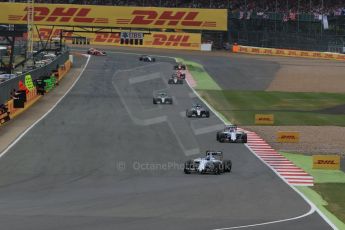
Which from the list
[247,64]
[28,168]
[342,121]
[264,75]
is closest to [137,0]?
[247,64]

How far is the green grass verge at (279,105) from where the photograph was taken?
154ft

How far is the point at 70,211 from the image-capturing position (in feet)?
63.8

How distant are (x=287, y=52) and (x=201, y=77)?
33.9m

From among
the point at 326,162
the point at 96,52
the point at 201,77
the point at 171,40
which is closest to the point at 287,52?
the point at 171,40

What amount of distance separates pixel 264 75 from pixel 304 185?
55202 mm

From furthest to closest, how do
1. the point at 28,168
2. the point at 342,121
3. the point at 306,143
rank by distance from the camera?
→ 1. the point at 342,121
2. the point at 306,143
3. the point at 28,168

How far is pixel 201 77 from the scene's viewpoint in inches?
3049

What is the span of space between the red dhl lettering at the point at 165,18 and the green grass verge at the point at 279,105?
47134 mm

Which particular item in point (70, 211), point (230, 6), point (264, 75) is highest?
point (230, 6)

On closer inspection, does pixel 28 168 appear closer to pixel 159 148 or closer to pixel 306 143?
pixel 159 148

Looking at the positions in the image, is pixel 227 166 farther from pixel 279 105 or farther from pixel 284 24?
pixel 284 24

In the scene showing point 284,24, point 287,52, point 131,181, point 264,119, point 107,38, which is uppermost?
point 284,24

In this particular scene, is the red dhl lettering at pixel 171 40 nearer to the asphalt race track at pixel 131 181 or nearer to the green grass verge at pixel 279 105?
the green grass verge at pixel 279 105

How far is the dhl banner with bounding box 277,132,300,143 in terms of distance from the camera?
36.1m
